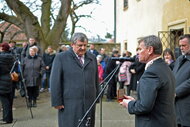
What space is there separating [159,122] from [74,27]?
24.5m

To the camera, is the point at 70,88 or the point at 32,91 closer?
the point at 70,88

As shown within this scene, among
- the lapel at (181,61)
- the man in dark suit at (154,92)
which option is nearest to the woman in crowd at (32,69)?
the lapel at (181,61)

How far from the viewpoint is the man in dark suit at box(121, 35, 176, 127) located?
3287mm

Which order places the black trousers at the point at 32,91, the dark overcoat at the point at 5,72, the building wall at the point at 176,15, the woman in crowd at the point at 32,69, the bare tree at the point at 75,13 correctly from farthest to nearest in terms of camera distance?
the bare tree at the point at 75,13 < the building wall at the point at 176,15 < the black trousers at the point at 32,91 < the woman in crowd at the point at 32,69 < the dark overcoat at the point at 5,72

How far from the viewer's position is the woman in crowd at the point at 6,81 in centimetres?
789

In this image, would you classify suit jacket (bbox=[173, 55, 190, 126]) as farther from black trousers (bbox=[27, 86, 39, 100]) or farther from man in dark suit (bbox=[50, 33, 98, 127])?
black trousers (bbox=[27, 86, 39, 100])

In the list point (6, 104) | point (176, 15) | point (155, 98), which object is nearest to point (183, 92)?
point (155, 98)

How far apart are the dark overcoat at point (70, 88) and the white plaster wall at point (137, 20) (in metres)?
9.05

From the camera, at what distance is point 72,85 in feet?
15.9

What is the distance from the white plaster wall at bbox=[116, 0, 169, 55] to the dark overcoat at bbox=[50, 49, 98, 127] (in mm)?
9053

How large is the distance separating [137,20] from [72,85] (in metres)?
13.6

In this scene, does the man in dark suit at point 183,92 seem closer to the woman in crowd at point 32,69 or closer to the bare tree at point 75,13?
the woman in crowd at point 32,69

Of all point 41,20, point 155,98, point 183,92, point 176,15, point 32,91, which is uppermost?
point 41,20

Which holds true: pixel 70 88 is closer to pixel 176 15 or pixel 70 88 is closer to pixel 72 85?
pixel 72 85
